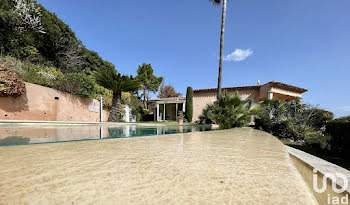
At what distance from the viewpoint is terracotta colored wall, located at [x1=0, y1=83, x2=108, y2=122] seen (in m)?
7.55

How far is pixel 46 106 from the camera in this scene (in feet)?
29.0

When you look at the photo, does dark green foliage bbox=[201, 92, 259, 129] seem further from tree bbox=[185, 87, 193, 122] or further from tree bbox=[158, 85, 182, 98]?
tree bbox=[158, 85, 182, 98]

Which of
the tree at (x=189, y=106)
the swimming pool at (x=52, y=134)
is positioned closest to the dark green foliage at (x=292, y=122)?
the swimming pool at (x=52, y=134)

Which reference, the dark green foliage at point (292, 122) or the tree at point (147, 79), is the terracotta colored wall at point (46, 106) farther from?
the tree at point (147, 79)

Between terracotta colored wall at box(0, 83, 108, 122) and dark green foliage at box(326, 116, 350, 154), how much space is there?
1429 cm

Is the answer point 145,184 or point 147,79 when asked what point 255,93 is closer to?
point 145,184

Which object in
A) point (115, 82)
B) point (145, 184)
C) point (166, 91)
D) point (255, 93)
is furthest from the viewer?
point (166, 91)

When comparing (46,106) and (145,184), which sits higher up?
(46,106)

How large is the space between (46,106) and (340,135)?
14.7 m

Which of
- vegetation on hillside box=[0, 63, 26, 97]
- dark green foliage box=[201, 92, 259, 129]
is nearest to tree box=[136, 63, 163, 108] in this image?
vegetation on hillside box=[0, 63, 26, 97]

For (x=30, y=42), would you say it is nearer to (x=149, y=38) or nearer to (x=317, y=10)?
(x=149, y=38)

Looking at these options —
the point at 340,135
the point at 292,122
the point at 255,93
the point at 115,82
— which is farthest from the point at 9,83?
the point at 255,93

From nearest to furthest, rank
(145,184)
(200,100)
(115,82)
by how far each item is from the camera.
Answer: (145,184), (115,82), (200,100)

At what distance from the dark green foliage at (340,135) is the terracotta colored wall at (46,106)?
14.3 metres
